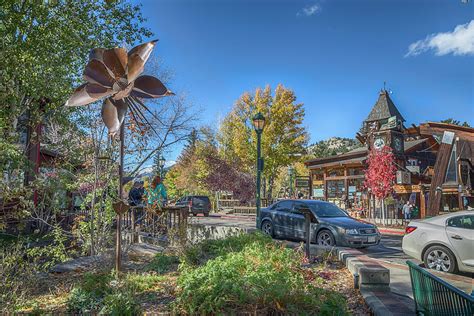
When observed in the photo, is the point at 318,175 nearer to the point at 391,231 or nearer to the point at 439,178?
the point at 439,178

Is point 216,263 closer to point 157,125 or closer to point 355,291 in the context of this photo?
point 355,291

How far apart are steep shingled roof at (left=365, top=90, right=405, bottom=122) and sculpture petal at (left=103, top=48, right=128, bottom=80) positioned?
2370 cm

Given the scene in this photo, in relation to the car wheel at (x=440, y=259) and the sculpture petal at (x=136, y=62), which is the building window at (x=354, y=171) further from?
the sculpture petal at (x=136, y=62)

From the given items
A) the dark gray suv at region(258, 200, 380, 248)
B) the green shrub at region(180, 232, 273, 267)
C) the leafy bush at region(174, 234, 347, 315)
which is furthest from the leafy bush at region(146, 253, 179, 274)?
the dark gray suv at region(258, 200, 380, 248)

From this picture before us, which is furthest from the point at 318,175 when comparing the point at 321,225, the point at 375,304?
the point at 375,304

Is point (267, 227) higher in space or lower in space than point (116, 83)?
lower

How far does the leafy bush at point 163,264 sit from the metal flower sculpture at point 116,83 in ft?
7.85

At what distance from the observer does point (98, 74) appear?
4273 millimetres

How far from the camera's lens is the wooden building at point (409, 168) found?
57.4ft

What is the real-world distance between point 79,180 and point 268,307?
220 inches

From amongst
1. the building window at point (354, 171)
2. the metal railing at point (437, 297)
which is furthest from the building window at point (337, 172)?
the metal railing at point (437, 297)

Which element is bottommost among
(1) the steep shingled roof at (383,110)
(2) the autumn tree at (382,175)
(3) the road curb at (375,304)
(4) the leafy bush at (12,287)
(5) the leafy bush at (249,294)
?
(3) the road curb at (375,304)

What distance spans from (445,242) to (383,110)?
19823 millimetres

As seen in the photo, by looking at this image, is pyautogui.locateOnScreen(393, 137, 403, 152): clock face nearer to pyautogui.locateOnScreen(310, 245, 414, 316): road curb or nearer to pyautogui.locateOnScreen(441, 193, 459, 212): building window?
pyautogui.locateOnScreen(441, 193, 459, 212): building window
